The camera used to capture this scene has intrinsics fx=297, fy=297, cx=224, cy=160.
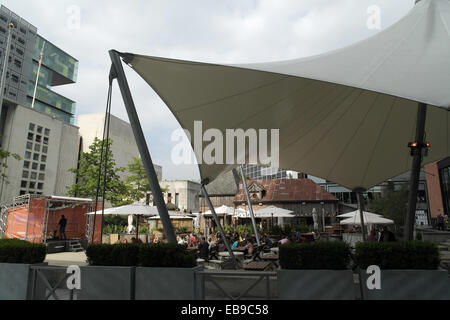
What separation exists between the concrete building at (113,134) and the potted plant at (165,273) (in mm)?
53013

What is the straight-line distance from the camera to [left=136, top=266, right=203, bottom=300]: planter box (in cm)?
457

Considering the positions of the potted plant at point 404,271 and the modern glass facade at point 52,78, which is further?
the modern glass facade at point 52,78

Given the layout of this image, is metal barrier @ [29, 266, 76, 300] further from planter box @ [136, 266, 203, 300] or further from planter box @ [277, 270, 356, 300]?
planter box @ [277, 270, 356, 300]

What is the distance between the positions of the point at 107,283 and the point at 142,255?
67 cm

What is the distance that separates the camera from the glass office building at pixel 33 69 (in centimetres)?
6112

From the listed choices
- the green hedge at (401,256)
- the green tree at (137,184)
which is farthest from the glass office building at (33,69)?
the green hedge at (401,256)

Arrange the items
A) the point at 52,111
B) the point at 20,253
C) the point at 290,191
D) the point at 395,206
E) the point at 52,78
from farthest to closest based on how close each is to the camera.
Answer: the point at 52,78 → the point at 52,111 → the point at 290,191 → the point at 395,206 → the point at 20,253

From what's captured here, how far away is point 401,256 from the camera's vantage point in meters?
4.27

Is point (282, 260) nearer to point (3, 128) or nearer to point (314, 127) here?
point (314, 127)

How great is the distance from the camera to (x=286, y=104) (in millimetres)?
7383

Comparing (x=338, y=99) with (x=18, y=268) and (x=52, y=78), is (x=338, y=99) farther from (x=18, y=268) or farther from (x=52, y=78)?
(x=52, y=78)

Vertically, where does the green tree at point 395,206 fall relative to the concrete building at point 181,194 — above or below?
below

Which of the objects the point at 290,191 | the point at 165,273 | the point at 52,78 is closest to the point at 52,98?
the point at 52,78

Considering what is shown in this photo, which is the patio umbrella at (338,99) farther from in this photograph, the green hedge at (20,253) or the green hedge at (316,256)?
the green hedge at (20,253)
